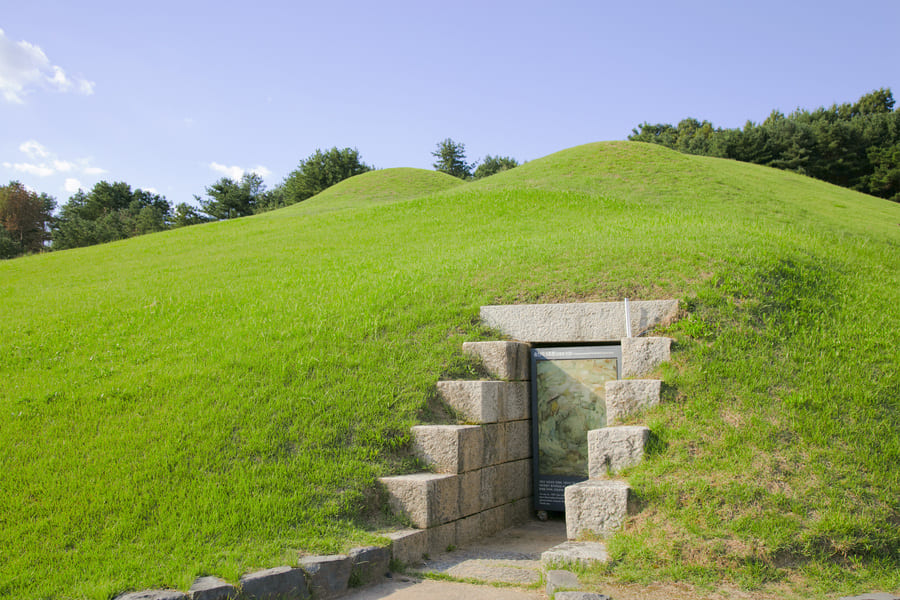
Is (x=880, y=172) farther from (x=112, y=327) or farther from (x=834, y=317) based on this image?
(x=112, y=327)

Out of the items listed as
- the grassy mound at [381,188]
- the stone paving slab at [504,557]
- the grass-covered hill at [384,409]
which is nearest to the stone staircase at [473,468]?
the stone paving slab at [504,557]

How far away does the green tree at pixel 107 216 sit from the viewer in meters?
44.5

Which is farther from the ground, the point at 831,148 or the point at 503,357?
the point at 831,148

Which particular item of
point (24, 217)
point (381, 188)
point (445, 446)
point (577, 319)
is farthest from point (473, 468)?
point (24, 217)

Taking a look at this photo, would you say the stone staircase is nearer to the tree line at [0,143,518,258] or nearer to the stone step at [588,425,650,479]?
the stone step at [588,425,650,479]

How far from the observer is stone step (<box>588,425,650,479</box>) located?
16.8 ft

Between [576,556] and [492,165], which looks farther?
[492,165]

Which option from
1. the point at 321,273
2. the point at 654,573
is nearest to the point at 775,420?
the point at 654,573

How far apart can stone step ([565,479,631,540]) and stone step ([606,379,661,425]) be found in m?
0.90

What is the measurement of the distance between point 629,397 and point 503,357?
56.5 inches

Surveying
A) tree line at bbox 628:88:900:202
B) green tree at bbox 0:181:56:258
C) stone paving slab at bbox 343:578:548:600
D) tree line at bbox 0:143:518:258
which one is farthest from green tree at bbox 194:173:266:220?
stone paving slab at bbox 343:578:548:600

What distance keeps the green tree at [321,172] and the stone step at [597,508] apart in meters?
45.2

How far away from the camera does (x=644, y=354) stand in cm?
598

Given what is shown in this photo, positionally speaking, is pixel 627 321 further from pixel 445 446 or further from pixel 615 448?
pixel 445 446
